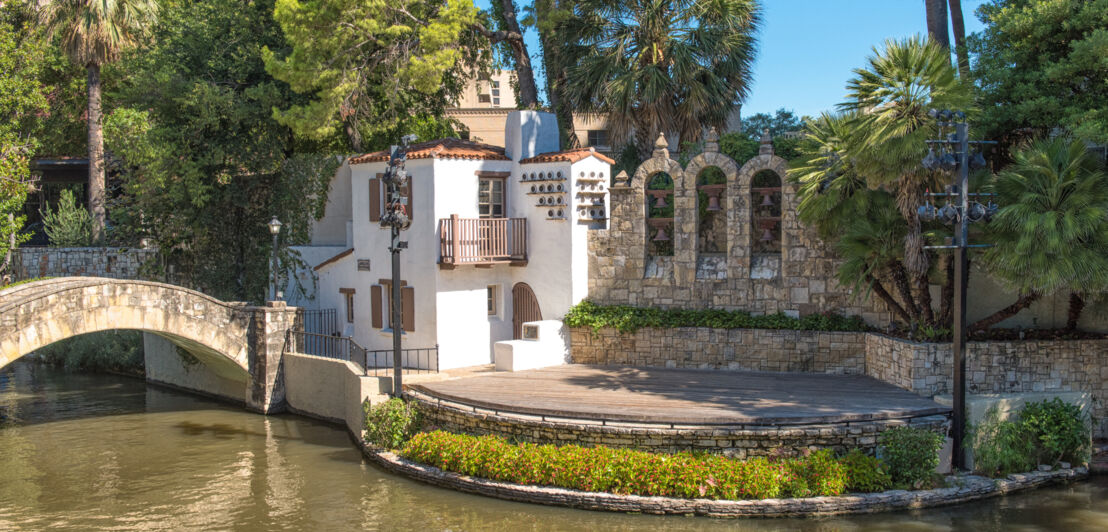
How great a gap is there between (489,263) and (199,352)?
26.4ft

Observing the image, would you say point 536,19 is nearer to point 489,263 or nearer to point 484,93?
point 489,263

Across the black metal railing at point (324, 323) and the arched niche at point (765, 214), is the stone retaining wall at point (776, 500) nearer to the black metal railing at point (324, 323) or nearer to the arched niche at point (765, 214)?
the arched niche at point (765, 214)

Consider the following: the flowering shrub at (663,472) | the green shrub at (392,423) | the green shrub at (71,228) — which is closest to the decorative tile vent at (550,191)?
the green shrub at (392,423)

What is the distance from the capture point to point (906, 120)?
16328 millimetres

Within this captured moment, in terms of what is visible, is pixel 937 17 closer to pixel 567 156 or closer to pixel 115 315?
pixel 567 156

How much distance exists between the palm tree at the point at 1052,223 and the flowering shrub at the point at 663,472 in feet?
15.5

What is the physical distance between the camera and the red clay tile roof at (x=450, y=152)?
21509mm

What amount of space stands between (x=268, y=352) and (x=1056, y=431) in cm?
1703

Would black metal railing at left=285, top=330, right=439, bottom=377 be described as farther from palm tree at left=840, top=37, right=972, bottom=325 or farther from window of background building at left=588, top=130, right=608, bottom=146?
window of background building at left=588, top=130, right=608, bottom=146

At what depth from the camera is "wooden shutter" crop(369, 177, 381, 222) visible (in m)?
22.8

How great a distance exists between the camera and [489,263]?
2178cm

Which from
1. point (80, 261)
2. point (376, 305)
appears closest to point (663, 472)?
point (376, 305)

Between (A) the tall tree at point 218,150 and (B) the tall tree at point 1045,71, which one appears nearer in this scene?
(B) the tall tree at point 1045,71

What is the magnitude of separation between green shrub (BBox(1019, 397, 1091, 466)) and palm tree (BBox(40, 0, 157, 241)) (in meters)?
30.9
